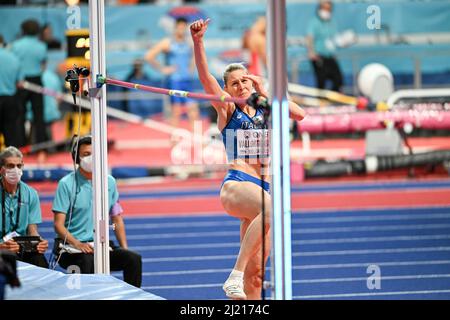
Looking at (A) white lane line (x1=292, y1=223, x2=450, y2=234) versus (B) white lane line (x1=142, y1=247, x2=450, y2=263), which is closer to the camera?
(B) white lane line (x1=142, y1=247, x2=450, y2=263)

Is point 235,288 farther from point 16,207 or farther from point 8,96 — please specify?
point 8,96

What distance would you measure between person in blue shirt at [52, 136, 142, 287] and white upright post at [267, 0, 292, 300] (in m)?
2.20

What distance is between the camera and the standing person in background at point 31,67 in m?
13.3

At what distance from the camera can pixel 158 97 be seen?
17.2m

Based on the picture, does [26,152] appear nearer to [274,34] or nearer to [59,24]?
[59,24]

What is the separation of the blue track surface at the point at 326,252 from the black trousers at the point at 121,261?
52 cm

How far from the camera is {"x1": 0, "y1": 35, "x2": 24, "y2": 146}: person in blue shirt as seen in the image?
12.5m

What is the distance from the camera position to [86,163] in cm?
674

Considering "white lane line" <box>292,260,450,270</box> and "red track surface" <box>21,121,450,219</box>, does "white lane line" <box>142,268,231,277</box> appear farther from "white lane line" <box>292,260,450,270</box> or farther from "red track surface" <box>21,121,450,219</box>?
"red track surface" <box>21,121,450,219</box>

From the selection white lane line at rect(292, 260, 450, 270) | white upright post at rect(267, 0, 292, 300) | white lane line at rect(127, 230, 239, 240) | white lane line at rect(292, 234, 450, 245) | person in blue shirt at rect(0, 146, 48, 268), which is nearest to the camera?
white upright post at rect(267, 0, 292, 300)

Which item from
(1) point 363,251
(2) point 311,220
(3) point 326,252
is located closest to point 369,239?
(1) point 363,251

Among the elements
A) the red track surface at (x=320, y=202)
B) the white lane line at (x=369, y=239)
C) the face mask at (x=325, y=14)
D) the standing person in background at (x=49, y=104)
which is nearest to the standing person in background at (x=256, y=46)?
the face mask at (x=325, y=14)

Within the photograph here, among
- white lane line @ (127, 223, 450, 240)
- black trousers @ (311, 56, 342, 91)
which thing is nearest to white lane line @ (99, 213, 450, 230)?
white lane line @ (127, 223, 450, 240)
